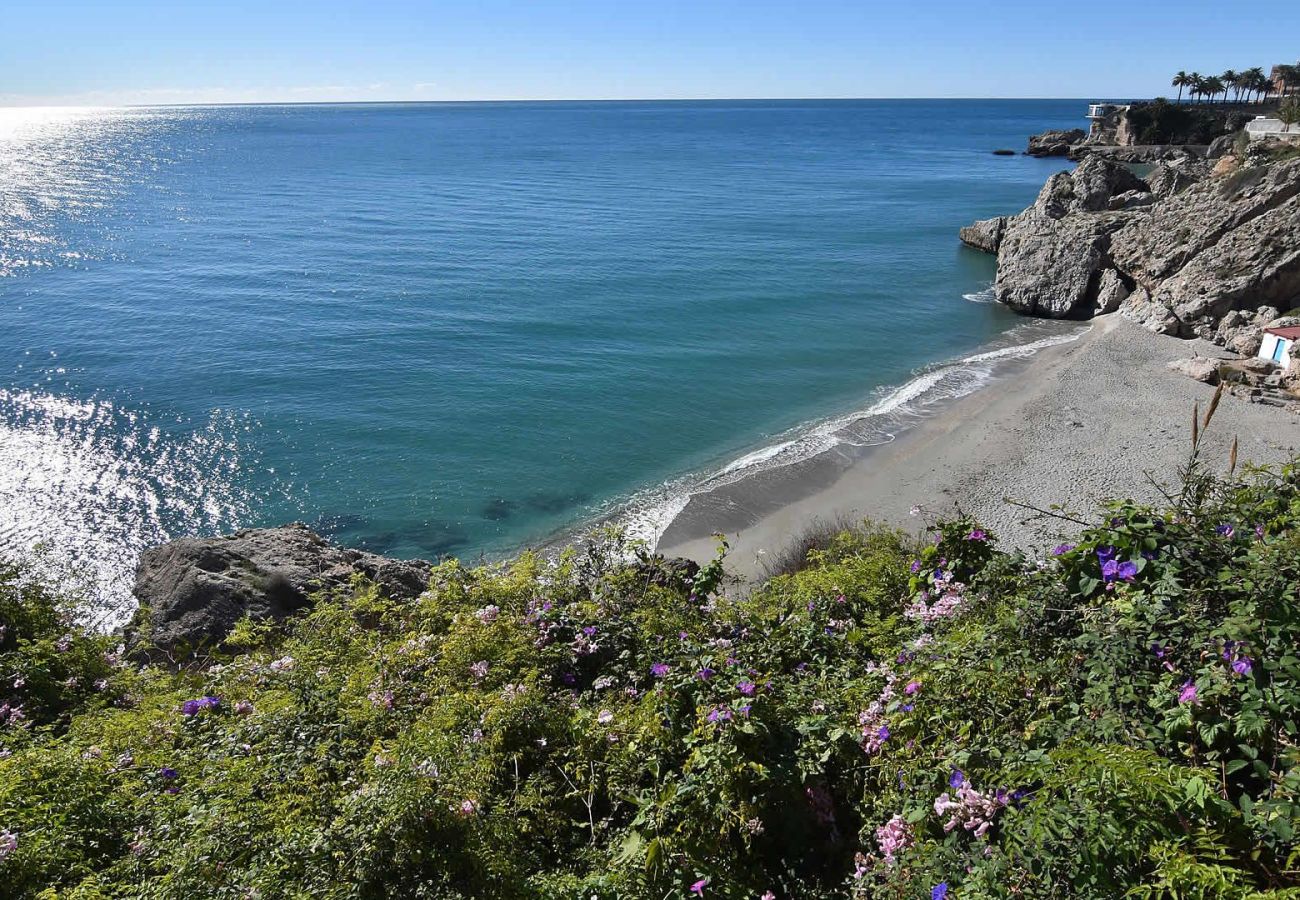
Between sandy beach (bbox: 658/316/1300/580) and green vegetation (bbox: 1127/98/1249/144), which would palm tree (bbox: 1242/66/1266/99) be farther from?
sandy beach (bbox: 658/316/1300/580)

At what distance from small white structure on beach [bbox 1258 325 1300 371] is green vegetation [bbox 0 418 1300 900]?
2725 cm

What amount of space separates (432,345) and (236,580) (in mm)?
23704

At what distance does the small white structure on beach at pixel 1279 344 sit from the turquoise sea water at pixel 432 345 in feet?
35.4

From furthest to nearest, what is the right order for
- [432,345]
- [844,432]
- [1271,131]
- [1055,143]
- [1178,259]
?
[1055,143]
[1271,131]
[1178,259]
[432,345]
[844,432]

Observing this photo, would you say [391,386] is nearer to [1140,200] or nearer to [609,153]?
[1140,200]

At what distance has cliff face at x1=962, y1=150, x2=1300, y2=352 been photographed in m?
31.8

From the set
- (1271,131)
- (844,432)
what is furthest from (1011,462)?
(1271,131)

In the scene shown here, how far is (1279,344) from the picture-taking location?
27375mm

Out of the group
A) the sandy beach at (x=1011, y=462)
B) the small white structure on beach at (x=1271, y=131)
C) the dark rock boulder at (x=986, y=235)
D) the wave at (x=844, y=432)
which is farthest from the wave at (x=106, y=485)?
the small white structure on beach at (x=1271, y=131)

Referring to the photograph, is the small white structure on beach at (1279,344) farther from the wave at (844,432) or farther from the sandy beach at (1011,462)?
the wave at (844,432)

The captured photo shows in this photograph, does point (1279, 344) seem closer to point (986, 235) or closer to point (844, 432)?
point (844, 432)

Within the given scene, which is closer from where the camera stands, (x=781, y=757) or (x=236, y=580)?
(x=781, y=757)

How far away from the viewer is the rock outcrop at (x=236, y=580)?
11.0m

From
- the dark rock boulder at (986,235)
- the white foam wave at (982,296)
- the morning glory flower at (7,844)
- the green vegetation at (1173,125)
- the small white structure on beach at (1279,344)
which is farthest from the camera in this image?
the green vegetation at (1173,125)
